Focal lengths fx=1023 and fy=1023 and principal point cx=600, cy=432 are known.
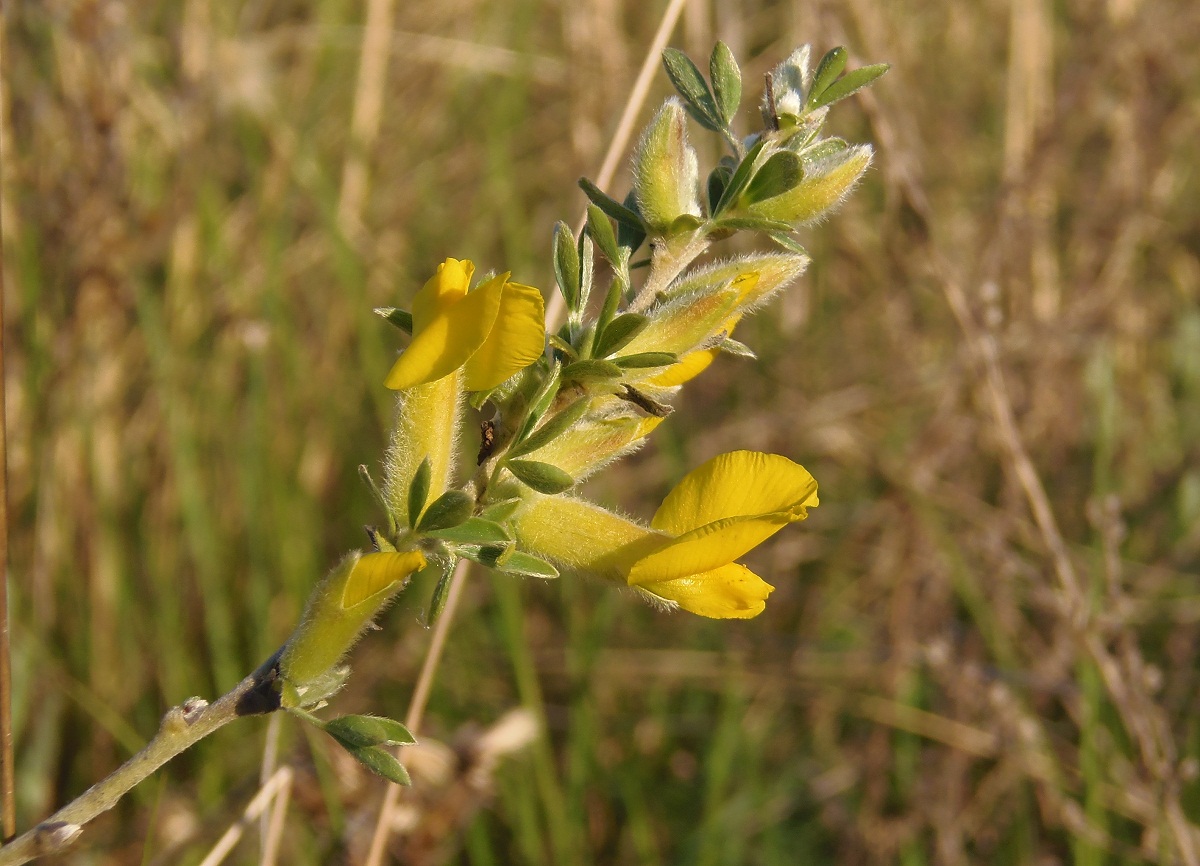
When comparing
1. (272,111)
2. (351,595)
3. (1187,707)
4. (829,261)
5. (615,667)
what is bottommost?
(1187,707)

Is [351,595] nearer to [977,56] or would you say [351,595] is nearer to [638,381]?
[638,381]

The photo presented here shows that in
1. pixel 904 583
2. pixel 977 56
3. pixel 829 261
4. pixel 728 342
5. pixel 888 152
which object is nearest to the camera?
pixel 728 342

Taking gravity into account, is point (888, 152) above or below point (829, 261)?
above

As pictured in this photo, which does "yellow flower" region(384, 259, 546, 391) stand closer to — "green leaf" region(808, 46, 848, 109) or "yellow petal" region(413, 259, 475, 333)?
"yellow petal" region(413, 259, 475, 333)

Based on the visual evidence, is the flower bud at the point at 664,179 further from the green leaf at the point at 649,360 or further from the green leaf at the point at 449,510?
the green leaf at the point at 449,510

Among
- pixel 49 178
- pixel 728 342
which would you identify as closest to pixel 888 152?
pixel 728 342

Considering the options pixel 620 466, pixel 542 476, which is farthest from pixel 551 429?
pixel 620 466
